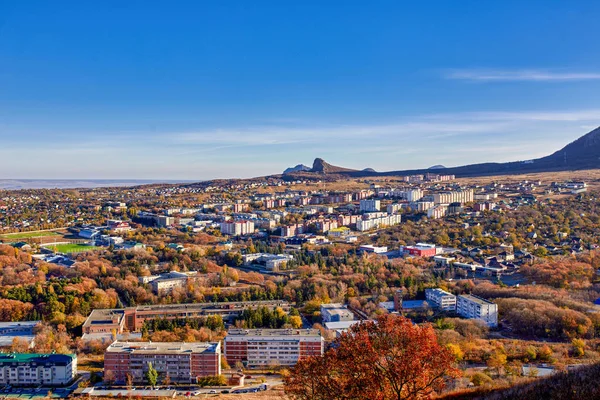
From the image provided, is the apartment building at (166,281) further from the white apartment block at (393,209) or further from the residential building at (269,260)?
the white apartment block at (393,209)

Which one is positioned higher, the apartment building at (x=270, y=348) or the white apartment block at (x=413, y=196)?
the white apartment block at (x=413, y=196)

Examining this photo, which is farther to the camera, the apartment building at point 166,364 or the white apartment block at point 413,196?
the white apartment block at point 413,196

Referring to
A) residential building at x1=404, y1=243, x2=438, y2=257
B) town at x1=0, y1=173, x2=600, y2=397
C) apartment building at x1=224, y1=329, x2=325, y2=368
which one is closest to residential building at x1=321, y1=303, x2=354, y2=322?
town at x1=0, y1=173, x2=600, y2=397

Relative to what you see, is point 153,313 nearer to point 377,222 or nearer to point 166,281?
point 166,281

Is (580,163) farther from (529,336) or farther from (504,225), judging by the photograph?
(529,336)

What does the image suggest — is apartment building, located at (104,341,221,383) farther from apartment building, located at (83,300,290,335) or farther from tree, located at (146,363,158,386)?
apartment building, located at (83,300,290,335)

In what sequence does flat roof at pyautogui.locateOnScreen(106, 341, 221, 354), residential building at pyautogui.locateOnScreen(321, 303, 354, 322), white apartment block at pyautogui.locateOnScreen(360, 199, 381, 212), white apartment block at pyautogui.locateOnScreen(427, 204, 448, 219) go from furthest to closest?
white apartment block at pyautogui.locateOnScreen(360, 199, 381, 212) < white apartment block at pyautogui.locateOnScreen(427, 204, 448, 219) < residential building at pyautogui.locateOnScreen(321, 303, 354, 322) < flat roof at pyautogui.locateOnScreen(106, 341, 221, 354)

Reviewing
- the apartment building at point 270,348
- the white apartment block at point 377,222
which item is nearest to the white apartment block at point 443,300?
the apartment building at point 270,348
